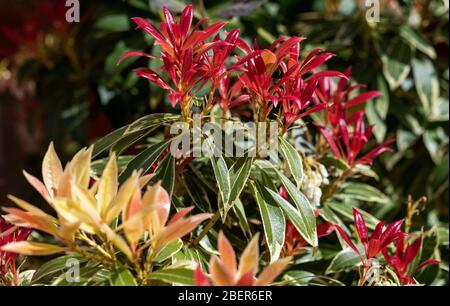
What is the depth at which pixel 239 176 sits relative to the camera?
909mm

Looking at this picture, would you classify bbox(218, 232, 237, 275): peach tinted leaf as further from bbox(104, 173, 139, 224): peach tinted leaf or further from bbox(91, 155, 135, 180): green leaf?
bbox(91, 155, 135, 180): green leaf

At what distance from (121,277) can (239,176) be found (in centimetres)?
23

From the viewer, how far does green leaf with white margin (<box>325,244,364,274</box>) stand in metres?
1.11

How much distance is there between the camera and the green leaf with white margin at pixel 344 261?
3.64ft

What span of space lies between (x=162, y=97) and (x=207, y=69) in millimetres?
657

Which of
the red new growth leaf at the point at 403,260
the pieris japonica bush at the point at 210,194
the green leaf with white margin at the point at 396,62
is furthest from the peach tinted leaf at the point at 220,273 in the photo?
the green leaf with white margin at the point at 396,62

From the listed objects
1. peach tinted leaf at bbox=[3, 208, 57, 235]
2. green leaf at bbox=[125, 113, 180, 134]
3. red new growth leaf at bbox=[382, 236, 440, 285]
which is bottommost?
red new growth leaf at bbox=[382, 236, 440, 285]

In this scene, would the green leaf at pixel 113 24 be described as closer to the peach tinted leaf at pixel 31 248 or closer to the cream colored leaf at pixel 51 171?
the cream colored leaf at pixel 51 171

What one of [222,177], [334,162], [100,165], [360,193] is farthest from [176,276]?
[360,193]

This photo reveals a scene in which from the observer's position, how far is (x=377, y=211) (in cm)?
154

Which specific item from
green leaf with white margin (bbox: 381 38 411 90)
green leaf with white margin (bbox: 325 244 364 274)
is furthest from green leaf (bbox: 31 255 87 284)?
green leaf with white margin (bbox: 381 38 411 90)

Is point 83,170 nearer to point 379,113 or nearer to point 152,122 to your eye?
point 152,122

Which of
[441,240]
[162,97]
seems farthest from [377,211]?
[162,97]
